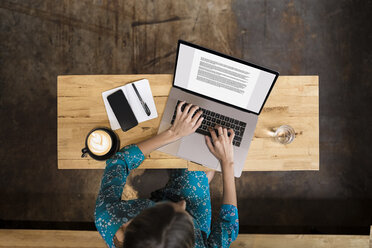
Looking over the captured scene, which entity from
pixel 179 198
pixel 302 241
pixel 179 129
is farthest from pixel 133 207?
pixel 302 241

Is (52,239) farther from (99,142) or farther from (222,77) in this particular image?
(222,77)

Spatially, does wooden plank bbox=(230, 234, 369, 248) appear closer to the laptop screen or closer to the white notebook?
the laptop screen

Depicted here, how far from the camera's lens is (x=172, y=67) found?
197cm

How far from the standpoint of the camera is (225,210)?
1.18 m

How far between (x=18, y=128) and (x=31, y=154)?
0.25m

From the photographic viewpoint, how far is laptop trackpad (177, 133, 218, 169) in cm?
124

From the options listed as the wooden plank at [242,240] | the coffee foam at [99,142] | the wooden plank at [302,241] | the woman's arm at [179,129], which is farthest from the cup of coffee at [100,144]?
the wooden plank at [302,241]

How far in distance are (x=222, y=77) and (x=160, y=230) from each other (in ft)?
2.33

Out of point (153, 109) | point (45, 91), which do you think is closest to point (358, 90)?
point (153, 109)

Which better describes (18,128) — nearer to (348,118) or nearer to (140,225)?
(140,225)

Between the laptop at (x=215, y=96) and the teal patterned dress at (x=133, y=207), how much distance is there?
0.19 meters

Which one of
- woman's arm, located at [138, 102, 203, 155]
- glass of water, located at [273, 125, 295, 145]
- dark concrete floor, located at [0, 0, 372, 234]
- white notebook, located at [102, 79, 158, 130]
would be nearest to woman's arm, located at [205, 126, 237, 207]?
woman's arm, located at [138, 102, 203, 155]

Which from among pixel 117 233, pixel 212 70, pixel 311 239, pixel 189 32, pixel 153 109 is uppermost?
pixel 189 32

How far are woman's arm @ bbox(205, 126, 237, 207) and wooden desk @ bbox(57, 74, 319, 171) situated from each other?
11cm
